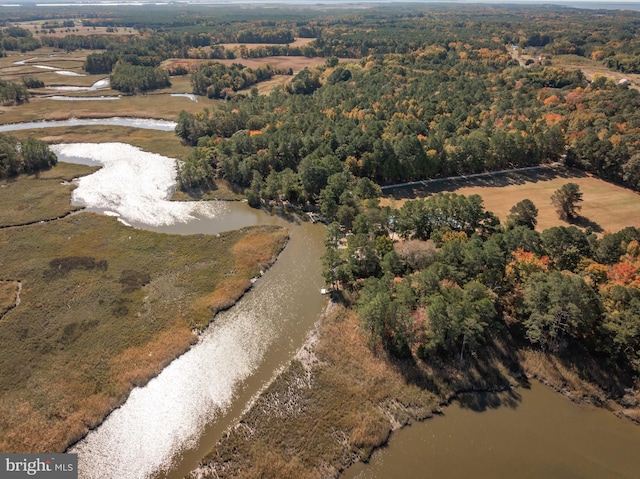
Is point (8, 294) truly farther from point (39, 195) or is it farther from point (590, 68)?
point (590, 68)

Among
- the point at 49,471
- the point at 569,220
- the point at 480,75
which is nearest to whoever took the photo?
the point at 49,471

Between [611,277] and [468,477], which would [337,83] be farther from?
[468,477]

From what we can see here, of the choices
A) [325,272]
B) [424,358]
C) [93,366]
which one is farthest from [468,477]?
[93,366]

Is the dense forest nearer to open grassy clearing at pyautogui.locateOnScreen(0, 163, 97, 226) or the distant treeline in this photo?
open grassy clearing at pyautogui.locateOnScreen(0, 163, 97, 226)

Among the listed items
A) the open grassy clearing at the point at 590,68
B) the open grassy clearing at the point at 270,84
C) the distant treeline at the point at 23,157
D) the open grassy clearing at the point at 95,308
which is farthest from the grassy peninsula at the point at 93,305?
the open grassy clearing at the point at 590,68

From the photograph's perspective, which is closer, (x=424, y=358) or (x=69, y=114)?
(x=424, y=358)

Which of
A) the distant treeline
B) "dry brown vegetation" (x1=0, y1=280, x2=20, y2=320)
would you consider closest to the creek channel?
"dry brown vegetation" (x1=0, y1=280, x2=20, y2=320)

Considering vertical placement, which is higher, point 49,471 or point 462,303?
point 462,303

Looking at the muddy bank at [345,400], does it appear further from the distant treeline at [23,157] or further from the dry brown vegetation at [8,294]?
the distant treeline at [23,157]
